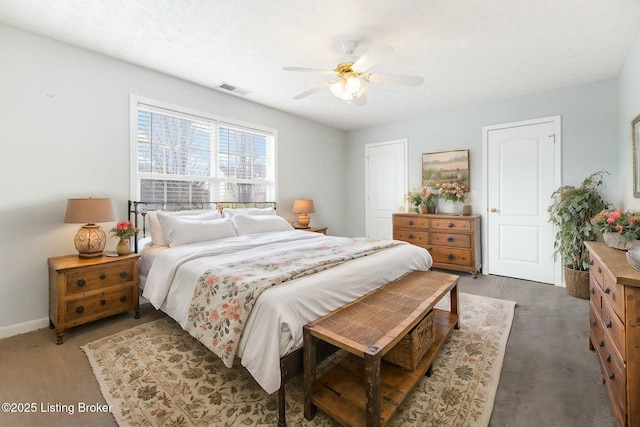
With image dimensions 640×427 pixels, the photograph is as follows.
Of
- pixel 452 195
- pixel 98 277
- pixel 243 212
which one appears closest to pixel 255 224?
pixel 243 212

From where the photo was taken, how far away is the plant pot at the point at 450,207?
4.58 m

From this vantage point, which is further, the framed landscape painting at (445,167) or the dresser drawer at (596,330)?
the framed landscape painting at (445,167)

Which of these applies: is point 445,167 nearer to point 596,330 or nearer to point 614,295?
point 596,330

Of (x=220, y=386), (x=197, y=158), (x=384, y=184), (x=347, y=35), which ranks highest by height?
(x=347, y=35)

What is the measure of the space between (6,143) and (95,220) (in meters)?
0.94

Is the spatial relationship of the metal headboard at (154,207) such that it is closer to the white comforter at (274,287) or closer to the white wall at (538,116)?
the white comforter at (274,287)

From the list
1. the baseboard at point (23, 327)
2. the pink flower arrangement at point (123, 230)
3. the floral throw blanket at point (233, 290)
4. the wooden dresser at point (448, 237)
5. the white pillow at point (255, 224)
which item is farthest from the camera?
the wooden dresser at point (448, 237)

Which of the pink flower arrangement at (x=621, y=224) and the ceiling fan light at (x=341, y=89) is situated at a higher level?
the ceiling fan light at (x=341, y=89)

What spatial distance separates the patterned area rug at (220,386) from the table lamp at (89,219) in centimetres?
80

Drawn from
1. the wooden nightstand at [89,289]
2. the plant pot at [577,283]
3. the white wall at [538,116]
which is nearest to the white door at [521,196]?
the white wall at [538,116]

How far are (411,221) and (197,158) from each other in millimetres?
3295

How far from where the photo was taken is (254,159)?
434 cm

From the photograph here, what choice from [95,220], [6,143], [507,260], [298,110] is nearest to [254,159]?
[298,110]

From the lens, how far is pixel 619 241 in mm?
1875
